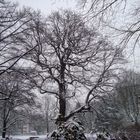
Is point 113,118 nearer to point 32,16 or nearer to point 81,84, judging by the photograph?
point 81,84

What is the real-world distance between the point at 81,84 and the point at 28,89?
Result: 16.0 feet

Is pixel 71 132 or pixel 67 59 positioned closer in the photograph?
pixel 71 132

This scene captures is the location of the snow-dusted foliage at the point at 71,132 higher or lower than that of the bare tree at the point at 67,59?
lower

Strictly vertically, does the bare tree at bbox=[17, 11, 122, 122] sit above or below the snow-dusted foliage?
above

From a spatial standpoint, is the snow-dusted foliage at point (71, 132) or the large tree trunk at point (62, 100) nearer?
the snow-dusted foliage at point (71, 132)

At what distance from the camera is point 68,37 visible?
18.0 meters

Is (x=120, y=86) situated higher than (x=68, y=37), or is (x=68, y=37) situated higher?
(x=68, y=37)

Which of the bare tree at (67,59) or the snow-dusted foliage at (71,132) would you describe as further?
the bare tree at (67,59)

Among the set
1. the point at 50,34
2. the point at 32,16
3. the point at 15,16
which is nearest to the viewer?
the point at 15,16

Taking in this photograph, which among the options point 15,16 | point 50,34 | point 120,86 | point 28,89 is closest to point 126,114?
point 120,86

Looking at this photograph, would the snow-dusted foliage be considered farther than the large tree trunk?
No

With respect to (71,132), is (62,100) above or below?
above

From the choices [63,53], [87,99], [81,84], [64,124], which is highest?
[63,53]

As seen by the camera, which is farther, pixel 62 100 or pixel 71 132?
pixel 62 100
